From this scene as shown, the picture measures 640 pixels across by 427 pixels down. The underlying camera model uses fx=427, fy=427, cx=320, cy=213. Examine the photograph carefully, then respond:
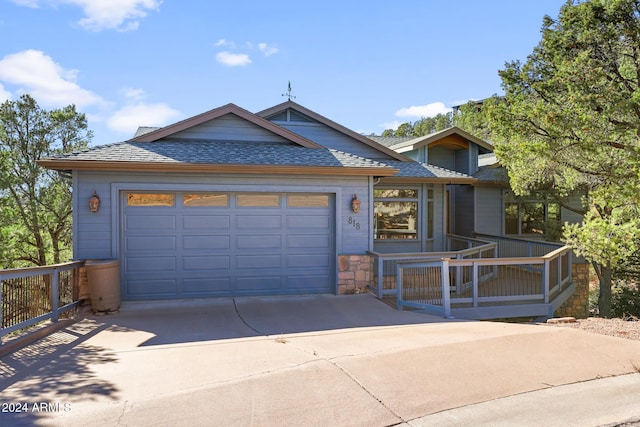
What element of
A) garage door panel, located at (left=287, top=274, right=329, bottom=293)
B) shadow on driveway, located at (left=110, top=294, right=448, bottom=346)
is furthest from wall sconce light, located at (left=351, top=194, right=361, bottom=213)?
shadow on driveway, located at (left=110, top=294, right=448, bottom=346)

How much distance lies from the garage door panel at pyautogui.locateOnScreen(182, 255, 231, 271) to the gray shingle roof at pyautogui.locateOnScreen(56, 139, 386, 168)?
1.97 metres

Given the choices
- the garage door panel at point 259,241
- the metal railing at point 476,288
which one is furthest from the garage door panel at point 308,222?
the metal railing at point 476,288

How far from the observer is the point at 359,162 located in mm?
9469

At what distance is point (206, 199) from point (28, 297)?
3496 mm

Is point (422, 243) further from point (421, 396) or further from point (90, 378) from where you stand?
point (90, 378)

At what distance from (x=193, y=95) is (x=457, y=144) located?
12786 millimetres

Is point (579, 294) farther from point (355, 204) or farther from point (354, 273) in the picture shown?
point (355, 204)

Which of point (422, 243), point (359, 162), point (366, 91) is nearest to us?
point (359, 162)

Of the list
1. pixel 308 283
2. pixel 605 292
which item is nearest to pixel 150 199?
pixel 308 283

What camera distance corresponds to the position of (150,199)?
8.55 meters

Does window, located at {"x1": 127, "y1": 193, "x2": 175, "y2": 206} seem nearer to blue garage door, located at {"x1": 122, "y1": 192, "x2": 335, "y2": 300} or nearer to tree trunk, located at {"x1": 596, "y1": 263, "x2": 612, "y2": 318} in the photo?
blue garage door, located at {"x1": 122, "y1": 192, "x2": 335, "y2": 300}

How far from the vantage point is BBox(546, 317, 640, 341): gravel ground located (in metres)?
6.28

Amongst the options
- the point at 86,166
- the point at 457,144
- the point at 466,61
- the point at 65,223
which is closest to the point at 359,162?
the point at 86,166

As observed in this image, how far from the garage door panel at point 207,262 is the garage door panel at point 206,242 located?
8.1 inches
